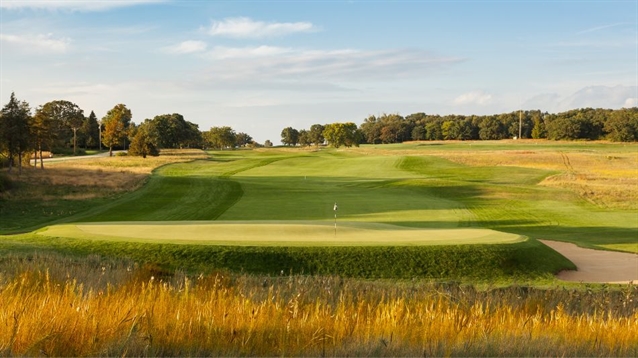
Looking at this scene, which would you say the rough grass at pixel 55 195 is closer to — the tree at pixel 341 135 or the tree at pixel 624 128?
the tree at pixel 341 135

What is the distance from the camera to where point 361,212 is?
110ft

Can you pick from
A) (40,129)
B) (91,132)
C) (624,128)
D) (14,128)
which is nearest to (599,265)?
(14,128)

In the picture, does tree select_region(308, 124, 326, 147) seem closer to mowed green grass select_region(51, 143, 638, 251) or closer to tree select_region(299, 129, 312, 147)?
tree select_region(299, 129, 312, 147)

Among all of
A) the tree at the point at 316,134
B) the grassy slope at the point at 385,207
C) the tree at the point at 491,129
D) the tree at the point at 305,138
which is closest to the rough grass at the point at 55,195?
the grassy slope at the point at 385,207

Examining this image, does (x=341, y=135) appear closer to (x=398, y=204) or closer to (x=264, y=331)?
(x=398, y=204)

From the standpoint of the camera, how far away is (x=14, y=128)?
5134 centimetres

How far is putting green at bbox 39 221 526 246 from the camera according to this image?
1590 cm

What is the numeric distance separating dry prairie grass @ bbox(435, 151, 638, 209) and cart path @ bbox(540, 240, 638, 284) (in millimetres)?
18006

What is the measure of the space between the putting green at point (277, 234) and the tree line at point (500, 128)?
113223 mm

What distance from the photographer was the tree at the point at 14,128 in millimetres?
50906

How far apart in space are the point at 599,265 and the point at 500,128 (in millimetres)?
135782

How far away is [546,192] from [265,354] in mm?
40775

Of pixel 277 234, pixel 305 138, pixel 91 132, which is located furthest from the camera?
pixel 305 138

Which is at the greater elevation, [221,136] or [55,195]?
[221,136]
